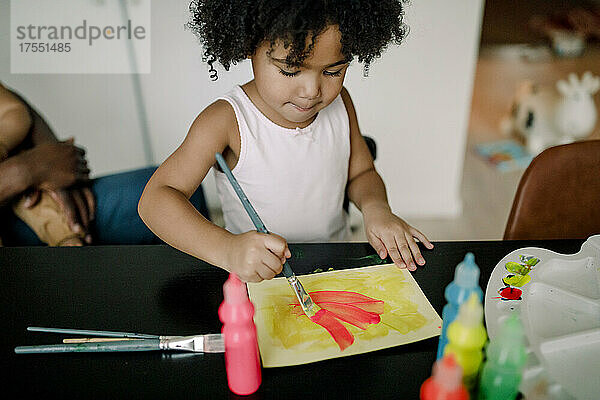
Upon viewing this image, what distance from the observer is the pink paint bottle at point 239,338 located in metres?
0.52

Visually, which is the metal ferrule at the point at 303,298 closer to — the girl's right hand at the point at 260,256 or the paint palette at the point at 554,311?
the girl's right hand at the point at 260,256

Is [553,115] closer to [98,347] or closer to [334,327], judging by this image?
[334,327]

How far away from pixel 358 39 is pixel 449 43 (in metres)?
1.23

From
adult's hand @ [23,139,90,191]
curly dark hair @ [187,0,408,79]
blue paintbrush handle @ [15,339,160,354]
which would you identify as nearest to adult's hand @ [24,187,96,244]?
adult's hand @ [23,139,90,191]

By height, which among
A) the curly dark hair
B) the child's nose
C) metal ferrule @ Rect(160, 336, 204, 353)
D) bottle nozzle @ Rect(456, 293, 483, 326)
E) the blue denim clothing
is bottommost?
metal ferrule @ Rect(160, 336, 204, 353)

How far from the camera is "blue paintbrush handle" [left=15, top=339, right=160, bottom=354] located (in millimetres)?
635

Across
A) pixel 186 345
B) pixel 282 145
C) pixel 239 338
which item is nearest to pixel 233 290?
pixel 239 338

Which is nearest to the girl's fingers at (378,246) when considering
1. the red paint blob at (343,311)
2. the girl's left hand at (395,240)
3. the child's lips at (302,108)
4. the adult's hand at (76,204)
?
the girl's left hand at (395,240)

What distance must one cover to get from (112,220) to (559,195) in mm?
993

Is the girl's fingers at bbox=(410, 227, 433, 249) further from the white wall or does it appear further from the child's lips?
the white wall

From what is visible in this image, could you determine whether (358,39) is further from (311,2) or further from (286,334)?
(286,334)

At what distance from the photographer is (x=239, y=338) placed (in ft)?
1.76

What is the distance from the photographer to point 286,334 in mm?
670

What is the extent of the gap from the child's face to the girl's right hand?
268 mm
